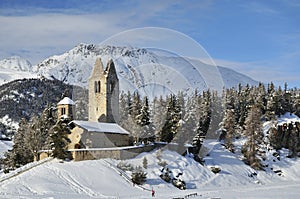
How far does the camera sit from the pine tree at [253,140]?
244 feet

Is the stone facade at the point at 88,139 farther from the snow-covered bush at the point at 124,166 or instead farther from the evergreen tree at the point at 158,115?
the evergreen tree at the point at 158,115

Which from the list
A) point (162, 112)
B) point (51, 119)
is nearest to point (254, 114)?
point (162, 112)

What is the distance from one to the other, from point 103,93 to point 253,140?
24889 mm

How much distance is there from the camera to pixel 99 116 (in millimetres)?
76188

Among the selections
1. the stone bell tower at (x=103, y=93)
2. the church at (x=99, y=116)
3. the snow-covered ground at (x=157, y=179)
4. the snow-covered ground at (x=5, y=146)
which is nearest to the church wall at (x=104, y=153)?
the church at (x=99, y=116)

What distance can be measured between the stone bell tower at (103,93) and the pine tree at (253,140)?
69.9ft

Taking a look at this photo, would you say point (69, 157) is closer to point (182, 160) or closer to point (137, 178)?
point (137, 178)

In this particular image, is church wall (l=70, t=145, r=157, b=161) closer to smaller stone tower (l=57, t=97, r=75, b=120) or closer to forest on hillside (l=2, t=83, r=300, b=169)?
forest on hillside (l=2, t=83, r=300, b=169)

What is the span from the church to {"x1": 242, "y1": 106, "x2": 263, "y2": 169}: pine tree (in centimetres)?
2047

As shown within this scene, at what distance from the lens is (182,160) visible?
214 ft

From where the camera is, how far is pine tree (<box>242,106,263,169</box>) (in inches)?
2933

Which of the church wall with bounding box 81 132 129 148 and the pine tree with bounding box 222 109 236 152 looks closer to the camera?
the church wall with bounding box 81 132 129 148

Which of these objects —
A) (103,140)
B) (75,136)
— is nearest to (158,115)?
(103,140)

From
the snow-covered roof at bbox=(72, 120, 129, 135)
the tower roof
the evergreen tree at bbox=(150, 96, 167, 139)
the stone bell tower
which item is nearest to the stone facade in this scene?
the snow-covered roof at bbox=(72, 120, 129, 135)
